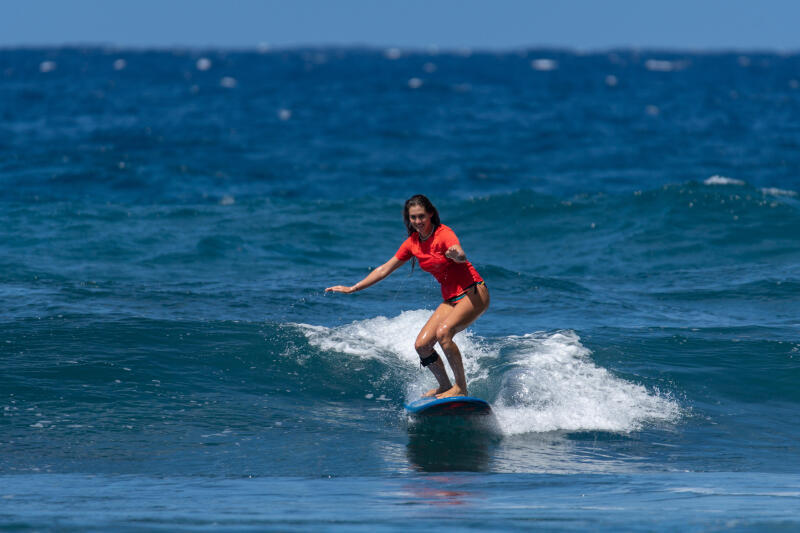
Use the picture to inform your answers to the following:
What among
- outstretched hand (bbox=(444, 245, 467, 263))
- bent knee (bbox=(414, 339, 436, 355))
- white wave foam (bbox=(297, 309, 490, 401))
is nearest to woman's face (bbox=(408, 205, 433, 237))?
outstretched hand (bbox=(444, 245, 467, 263))

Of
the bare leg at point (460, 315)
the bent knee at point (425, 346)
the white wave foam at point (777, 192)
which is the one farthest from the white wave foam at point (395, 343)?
the white wave foam at point (777, 192)

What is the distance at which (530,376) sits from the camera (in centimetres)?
1116

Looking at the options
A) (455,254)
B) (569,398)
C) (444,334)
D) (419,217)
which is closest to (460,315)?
(444,334)

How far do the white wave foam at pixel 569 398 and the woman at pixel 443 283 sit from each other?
108 cm

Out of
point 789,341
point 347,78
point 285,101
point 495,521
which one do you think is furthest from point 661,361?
point 347,78

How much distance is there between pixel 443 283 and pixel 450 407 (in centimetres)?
123

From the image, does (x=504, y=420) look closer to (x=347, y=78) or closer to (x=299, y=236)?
(x=299, y=236)

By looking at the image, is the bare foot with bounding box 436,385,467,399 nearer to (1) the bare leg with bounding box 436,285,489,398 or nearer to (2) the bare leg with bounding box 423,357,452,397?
(2) the bare leg with bounding box 423,357,452,397

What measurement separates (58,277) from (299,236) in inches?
231

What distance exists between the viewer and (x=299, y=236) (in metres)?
21.3

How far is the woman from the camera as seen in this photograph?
903 centimetres

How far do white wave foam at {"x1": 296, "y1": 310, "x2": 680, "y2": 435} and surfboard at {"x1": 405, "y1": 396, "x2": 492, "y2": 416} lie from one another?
37 cm

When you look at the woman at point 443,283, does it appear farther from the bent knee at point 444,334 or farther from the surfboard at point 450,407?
the surfboard at point 450,407

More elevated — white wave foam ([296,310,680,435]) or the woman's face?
the woman's face
